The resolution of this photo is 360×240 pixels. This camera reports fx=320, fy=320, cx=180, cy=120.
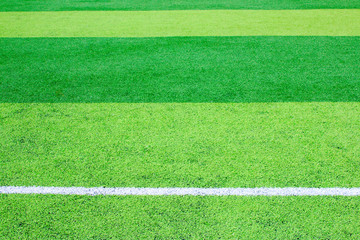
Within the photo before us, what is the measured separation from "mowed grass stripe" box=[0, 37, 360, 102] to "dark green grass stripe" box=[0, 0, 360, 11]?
11.4 ft

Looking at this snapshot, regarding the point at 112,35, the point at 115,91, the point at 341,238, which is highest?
the point at 112,35

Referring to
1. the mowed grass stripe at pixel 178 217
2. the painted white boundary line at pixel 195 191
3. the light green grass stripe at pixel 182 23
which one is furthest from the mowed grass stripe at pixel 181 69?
the mowed grass stripe at pixel 178 217

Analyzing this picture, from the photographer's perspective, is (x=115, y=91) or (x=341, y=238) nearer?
(x=341, y=238)

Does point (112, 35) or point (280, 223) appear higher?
point (112, 35)

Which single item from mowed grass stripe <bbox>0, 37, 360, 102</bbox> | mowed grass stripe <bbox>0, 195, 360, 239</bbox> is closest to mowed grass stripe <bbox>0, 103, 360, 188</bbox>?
mowed grass stripe <bbox>0, 195, 360, 239</bbox>

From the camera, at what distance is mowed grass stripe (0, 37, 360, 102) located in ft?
13.7

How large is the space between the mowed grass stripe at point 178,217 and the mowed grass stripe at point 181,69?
1774 millimetres

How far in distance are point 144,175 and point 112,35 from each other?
482 cm

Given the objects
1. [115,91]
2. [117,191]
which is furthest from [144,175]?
[115,91]

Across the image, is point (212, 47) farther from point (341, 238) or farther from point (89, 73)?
point (341, 238)

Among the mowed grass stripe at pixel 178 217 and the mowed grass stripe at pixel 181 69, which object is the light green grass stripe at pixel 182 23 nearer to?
the mowed grass stripe at pixel 181 69

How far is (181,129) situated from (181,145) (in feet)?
0.99

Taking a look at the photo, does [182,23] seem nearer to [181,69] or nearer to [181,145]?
[181,69]

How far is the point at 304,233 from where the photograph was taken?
7.31ft
